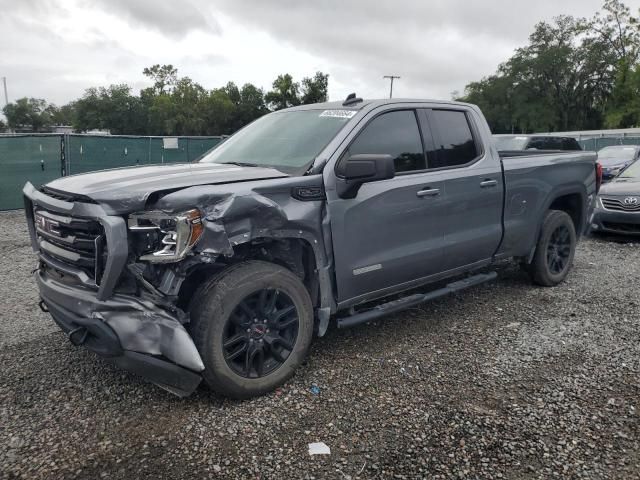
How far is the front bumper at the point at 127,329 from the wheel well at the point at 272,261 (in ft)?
0.97

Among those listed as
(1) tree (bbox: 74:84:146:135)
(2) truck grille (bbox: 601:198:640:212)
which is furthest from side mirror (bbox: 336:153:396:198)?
(1) tree (bbox: 74:84:146:135)

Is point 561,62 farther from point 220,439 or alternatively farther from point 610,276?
point 220,439

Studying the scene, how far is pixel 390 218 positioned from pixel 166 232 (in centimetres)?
165

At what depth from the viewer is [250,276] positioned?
10.2ft

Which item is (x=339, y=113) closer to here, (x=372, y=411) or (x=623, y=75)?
(x=372, y=411)

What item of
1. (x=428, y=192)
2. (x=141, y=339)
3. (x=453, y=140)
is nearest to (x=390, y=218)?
(x=428, y=192)

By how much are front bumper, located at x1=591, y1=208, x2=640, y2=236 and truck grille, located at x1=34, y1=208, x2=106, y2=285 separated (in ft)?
24.9

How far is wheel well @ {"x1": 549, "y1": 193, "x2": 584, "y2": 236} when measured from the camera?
19.0ft

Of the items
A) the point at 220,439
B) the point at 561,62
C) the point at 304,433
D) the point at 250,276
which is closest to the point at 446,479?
the point at 304,433

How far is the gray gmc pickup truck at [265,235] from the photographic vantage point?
9.52 ft

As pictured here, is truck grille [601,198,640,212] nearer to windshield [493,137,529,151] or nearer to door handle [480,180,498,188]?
door handle [480,180,498,188]

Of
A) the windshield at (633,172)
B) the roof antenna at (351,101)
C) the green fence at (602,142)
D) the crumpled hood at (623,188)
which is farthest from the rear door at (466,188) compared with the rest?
the green fence at (602,142)

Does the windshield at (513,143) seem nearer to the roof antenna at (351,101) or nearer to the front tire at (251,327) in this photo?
the roof antenna at (351,101)

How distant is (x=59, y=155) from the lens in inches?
479
